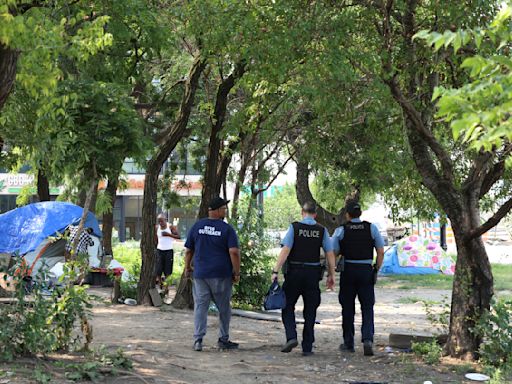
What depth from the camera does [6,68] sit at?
23.2 feet

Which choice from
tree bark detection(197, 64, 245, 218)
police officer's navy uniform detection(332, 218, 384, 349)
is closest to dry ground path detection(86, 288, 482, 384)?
police officer's navy uniform detection(332, 218, 384, 349)

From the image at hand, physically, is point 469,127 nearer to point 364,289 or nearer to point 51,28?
point 51,28

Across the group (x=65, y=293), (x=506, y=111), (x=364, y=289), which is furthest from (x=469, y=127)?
(x=364, y=289)

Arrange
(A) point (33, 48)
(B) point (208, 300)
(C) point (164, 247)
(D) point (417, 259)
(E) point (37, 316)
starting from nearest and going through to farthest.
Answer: (A) point (33, 48)
(E) point (37, 316)
(B) point (208, 300)
(C) point (164, 247)
(D) point (417, 259)

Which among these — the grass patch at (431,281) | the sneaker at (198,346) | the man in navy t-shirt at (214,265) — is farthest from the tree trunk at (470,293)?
the grass patch at (431,281)

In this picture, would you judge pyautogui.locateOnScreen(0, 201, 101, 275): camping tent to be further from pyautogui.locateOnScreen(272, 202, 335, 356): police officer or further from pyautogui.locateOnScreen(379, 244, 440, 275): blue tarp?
pyautogui.locateOnScreen(272, 202, 335, 356): police officer

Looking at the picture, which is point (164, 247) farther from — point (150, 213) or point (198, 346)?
point (198, 346)

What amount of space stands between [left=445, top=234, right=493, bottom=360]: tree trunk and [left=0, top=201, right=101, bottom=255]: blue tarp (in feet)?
40.6

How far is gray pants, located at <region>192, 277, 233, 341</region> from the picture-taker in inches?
398

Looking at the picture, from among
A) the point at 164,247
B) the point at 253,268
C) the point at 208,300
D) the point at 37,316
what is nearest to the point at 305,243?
the point at 208,300

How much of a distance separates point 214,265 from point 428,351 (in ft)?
8.64

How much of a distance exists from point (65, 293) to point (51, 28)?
8.44 feet

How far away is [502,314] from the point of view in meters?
8.76

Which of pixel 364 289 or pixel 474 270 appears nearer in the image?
pixel 474 270
